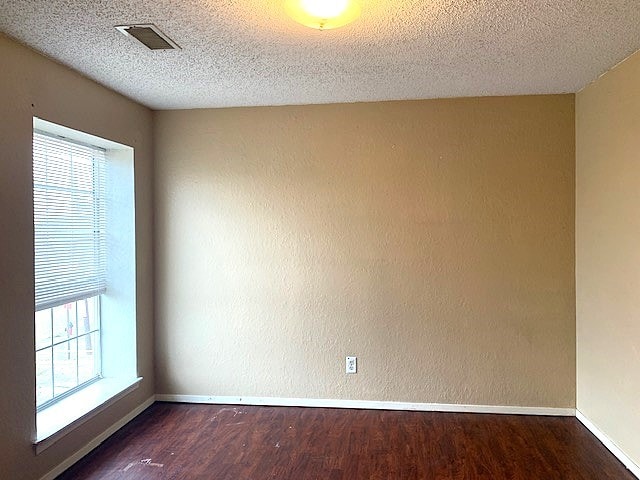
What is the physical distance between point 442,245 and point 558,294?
34.8 inches

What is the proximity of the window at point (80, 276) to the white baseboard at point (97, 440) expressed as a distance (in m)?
0.18

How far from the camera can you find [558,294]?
12.0 ft

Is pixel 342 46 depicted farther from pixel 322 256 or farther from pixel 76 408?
pixel 76 408

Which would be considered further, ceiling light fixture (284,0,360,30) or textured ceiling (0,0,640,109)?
textured ceiling (0,0,640,109)

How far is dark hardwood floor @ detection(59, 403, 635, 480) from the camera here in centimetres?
286

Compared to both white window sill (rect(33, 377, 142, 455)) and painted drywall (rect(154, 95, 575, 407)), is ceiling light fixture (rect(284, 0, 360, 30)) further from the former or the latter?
white window sill (rect(33, 377, 142, 455))

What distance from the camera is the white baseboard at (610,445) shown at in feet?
9.27

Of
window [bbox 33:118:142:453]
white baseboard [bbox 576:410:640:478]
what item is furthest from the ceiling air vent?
white baseboard [bbox 576:410:640:478]

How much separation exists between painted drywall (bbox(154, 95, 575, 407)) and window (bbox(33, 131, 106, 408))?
53 centimetres

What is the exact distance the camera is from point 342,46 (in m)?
2.64

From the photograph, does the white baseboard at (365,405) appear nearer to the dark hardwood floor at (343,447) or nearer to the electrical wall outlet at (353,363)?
the dark hardwood floor at (343,447)

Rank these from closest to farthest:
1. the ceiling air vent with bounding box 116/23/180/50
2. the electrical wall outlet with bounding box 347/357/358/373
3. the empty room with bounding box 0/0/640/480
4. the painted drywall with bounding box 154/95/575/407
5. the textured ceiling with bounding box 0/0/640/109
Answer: the textured ceiling with bounding box 0/0/640/109
the ceiling air vent with bounding box 116/23/180/50
the empty room with bounding box 0/0/640/480
the painted drywall with bounding box 154/95/575/407
the electrical wall outlet with bounding box 347/357/358/373

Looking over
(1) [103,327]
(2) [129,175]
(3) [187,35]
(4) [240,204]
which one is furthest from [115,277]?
(3) [187,35]

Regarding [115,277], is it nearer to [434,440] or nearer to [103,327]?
[103,327]
